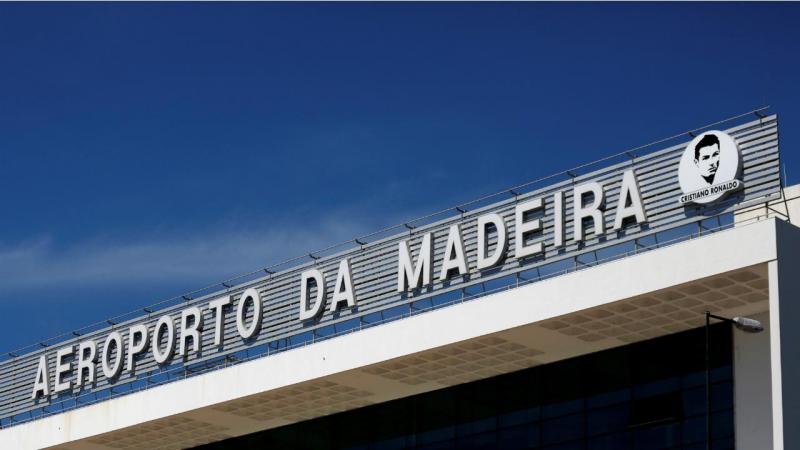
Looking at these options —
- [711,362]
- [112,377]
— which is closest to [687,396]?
[711,362]

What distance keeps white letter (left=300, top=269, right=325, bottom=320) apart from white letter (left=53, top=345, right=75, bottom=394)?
1178cm

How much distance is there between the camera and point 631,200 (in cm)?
3544

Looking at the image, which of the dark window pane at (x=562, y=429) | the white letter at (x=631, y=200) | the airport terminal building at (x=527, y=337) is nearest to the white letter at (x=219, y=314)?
the airport terminal building at (x=527, y=337)

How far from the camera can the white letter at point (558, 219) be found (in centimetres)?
3659

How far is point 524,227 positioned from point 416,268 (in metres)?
3.70

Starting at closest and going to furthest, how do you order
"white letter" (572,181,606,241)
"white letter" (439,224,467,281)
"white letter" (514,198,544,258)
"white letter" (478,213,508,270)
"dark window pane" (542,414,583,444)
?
"white letter" (572,181,606,241)
"white letter" (514,198,544,258)
"dark window pane" (542,414,583,444)
"white letter" (478,213,508,270)
"white letter" (439,224,467,281)

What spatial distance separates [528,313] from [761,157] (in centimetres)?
695

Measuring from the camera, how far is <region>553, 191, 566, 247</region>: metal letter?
36594 mm

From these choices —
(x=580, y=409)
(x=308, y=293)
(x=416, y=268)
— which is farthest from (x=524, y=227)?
(x=308, y=293)

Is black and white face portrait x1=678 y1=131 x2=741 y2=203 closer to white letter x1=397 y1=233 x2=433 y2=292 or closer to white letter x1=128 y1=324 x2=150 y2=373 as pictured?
white letter x1=397 y1=233 x2=433 y2=292

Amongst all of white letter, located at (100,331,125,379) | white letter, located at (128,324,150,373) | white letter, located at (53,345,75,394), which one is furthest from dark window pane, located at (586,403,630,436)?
white letter, located at (53,345,75,394)

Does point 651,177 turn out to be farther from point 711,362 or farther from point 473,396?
point 473,396

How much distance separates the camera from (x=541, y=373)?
38938 millimetres

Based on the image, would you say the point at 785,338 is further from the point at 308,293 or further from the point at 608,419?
the point at 308,293
